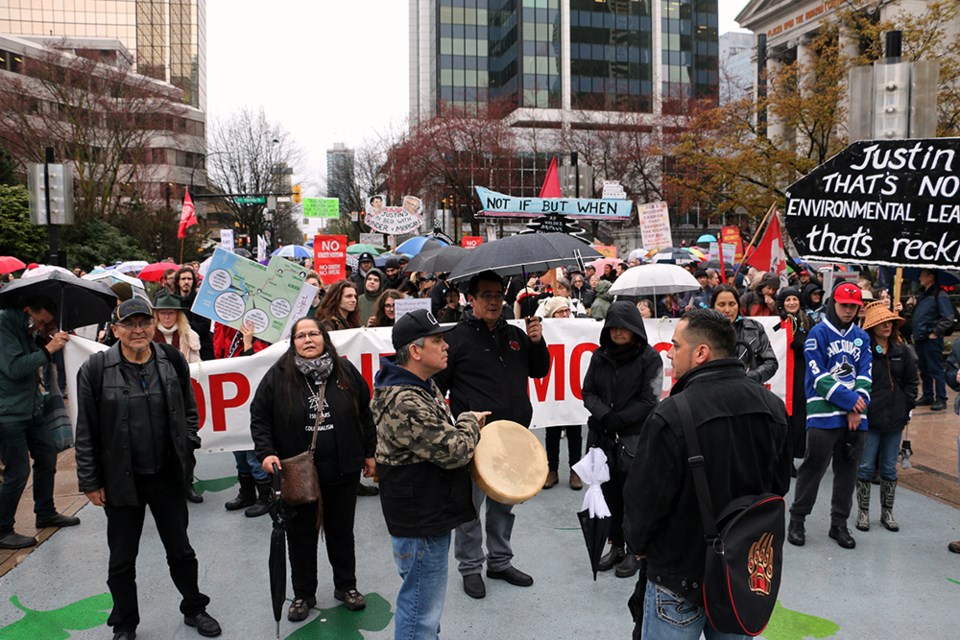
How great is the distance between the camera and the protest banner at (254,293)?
6513 millimetres

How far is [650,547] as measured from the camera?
9.39ft

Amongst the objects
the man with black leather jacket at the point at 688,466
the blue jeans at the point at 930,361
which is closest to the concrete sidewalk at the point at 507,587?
the man with black leather jacket at the point at 688,466

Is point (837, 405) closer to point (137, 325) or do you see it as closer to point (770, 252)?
point (137, 325)

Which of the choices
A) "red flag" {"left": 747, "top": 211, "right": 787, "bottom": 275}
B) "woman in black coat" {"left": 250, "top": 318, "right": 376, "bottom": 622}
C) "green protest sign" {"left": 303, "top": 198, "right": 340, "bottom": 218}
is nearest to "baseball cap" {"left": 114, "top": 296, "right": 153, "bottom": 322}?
"woman in black coat" {"left": 250, "top": 318, "right": 376, "bottom": 622}

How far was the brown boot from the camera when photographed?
23.0 feet

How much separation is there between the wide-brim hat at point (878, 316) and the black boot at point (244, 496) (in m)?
5.27

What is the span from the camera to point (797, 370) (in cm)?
737

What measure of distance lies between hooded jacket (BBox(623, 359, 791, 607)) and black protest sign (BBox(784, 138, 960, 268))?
347 cm

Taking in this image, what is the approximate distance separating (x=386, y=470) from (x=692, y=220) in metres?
66.9

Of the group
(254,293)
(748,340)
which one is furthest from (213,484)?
(748,340)

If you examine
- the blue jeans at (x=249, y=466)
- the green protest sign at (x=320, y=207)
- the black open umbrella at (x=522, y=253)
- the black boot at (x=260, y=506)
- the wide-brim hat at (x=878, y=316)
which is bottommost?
the black boot at (x=260, y=506)

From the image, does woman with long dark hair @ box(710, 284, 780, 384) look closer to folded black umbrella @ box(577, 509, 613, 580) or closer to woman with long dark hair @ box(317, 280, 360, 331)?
folded black umbrella @ box(577, 509, 613, 580)

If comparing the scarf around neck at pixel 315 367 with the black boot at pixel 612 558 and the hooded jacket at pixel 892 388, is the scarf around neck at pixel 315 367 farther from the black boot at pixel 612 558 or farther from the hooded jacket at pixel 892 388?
the hooded jacket at pixel 892 388

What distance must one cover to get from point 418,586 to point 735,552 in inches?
59.3
